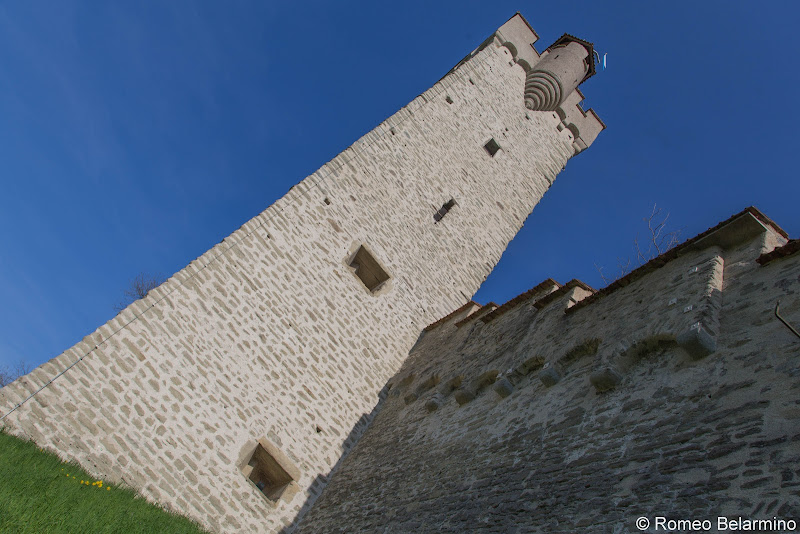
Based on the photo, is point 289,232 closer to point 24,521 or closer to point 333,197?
point 333,197

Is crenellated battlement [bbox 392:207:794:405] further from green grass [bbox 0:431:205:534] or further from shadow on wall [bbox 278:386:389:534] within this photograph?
green grass [bbox 0:431:205:534]

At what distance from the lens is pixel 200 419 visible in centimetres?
656

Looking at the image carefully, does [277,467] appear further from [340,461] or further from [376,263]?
[376,263]

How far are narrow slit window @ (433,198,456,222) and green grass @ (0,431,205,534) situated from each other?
23.0 feet

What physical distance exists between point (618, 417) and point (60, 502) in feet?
14.8

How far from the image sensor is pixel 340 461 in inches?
310

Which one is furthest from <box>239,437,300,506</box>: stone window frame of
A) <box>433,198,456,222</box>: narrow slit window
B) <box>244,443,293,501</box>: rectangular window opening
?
<box>433,198,456,222</box>: narrow slit window

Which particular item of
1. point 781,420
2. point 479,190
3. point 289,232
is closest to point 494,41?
point 479,190

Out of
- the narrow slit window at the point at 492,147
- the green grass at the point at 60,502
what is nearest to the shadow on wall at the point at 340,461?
the green grass at the point at 60,502

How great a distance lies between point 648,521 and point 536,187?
1119cm

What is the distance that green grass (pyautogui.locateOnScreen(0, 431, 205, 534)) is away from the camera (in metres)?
4.07

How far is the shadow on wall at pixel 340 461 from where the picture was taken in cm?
717

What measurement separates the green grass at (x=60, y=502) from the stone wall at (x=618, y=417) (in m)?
2.23

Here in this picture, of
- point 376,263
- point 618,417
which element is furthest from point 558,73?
point 618,417
